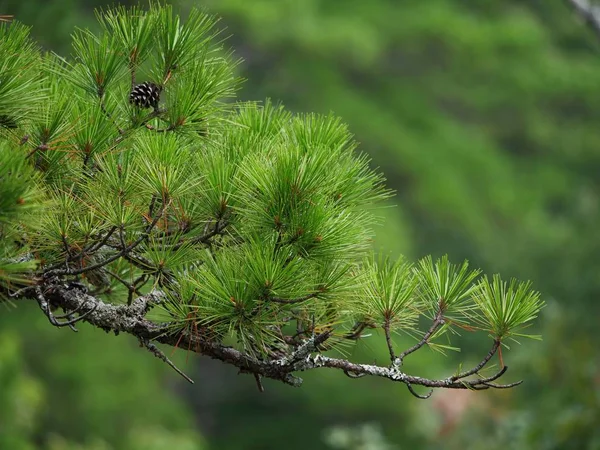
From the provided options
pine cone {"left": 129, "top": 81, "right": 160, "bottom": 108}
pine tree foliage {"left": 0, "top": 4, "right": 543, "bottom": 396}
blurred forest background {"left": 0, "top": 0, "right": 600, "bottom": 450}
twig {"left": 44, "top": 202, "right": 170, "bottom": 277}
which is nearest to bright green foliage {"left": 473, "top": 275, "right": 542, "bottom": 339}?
pine tree foliage {"left": 0, "top": 4, "right": 543, "bottom": 396}

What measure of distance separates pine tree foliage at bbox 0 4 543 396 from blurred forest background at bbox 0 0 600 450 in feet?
19.6

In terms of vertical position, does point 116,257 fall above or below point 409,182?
above

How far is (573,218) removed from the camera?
441 inches

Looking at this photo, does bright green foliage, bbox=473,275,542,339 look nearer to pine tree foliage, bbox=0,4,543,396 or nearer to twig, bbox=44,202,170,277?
pine tree foliage, bbox=0,4,543,396

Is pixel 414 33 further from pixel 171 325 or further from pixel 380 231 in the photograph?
pixel 171 325

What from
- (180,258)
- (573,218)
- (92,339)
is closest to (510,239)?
(573,218)

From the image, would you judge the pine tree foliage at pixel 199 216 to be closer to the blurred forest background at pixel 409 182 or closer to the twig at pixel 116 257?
the twig at pixel 116 257

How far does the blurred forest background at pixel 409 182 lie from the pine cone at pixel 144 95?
622cm

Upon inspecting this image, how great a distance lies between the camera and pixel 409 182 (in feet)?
48.3

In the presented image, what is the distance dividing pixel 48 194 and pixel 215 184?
1.26ft

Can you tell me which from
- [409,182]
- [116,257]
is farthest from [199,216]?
[409,182]

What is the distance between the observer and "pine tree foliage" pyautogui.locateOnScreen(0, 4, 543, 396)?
2068 mm

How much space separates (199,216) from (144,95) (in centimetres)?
31

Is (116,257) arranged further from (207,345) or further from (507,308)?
(507,308)
